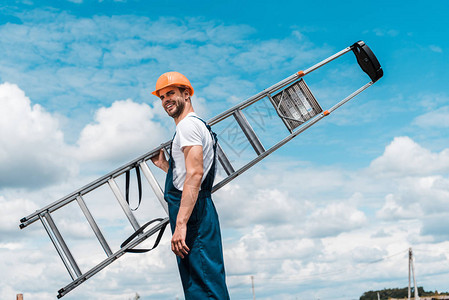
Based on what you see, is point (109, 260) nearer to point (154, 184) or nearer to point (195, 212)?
point (154, 184)

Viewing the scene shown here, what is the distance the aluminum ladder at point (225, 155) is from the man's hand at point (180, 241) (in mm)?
1045

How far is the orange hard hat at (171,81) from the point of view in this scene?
5328 mm

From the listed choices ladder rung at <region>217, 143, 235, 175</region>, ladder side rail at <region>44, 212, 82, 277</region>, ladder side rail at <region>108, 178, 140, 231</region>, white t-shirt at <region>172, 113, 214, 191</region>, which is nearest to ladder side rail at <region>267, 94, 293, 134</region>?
ladder rung at <region>217, 143, 235, 175</region>

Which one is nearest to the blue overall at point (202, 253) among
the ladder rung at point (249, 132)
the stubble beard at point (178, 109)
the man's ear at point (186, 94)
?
the stubble beard at point (178, 109)

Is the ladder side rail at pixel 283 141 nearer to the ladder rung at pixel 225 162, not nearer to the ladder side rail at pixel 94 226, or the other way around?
the ladder rung at pixel 225 162

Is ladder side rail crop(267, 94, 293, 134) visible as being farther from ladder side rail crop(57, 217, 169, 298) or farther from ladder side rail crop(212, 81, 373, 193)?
ladder side rail crop(57, 217, 169, 298)

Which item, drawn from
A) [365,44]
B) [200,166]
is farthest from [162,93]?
[365,44]

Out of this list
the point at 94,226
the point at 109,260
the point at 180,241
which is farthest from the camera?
the point at 94,226

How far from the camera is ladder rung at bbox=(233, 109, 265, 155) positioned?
21.4ft

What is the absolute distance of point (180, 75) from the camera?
543cm

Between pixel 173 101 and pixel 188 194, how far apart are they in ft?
3.59

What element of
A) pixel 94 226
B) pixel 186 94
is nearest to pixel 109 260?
pixel 94 226

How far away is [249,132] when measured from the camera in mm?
A: 6543

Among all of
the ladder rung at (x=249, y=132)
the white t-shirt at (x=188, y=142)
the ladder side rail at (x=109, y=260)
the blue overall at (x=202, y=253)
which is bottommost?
the blue overall at (x=202, y=253)
